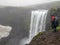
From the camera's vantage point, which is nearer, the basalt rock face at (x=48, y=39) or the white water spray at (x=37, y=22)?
the basalt rock face at (x=48, y=39)

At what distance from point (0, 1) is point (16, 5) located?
52.2 inches

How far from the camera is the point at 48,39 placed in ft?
20.1

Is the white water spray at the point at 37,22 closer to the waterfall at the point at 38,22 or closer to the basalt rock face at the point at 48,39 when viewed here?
the waterfall at the point at 38,22

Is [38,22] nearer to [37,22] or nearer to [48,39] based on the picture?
[37,22]

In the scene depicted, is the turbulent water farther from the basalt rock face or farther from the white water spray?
the basalt rock face

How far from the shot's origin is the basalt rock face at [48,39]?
592 cm

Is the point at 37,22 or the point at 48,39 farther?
the point at 37,22

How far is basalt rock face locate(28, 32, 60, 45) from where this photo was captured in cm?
592

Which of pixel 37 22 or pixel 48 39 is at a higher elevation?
pixel 37 22

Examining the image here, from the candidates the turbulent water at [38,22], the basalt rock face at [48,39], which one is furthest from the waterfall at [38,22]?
the basalt rock face at [48,39]

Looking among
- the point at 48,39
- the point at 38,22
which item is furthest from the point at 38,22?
the point at 48,39

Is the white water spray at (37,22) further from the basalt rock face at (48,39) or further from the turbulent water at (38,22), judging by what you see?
the basalt rock face at (48,39)

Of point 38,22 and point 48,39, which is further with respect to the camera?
point 38,22

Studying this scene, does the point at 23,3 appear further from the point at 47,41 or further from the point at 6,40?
the point at 47,41
